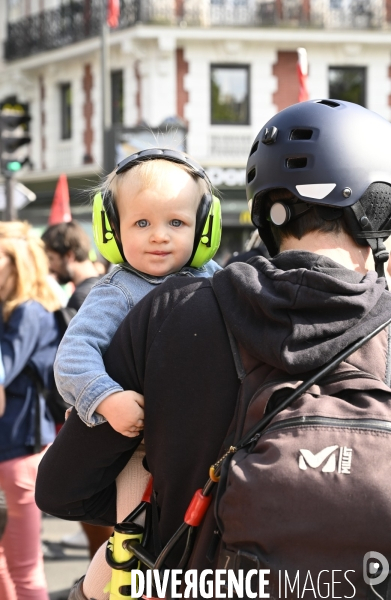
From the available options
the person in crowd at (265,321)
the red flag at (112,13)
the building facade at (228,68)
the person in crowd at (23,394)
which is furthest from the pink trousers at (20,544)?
the building facade at (228,68)

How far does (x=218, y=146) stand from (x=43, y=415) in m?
20.2

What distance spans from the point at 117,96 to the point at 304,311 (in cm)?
2388

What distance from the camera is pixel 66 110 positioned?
2695 centimetres

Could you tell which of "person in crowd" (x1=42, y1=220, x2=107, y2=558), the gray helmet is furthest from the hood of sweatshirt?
"person in crowd" (x1=42, y1=220, x2=107, y2=558)

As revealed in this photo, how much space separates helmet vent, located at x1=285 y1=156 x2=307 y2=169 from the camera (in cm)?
199

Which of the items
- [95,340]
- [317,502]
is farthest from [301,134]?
[317,502]

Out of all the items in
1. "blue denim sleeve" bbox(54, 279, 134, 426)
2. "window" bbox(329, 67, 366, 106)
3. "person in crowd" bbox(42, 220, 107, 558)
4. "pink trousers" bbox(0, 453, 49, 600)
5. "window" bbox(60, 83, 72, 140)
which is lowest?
"pink trousers" bbox(0, 453, 49, 600)

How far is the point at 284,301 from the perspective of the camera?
170 cm

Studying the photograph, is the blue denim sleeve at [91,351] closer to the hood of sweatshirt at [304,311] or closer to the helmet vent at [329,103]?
the hood of sweatshirt at [304,311]

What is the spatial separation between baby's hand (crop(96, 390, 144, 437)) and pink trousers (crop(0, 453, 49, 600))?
228 cm

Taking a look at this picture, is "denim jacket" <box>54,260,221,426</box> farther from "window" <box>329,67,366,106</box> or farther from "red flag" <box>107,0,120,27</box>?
"window" <box>329,67,366,106</box>

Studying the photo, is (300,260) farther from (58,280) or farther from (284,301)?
(58,280)

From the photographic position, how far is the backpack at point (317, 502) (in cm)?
157

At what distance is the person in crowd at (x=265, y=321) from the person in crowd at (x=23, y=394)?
2.03 meters
